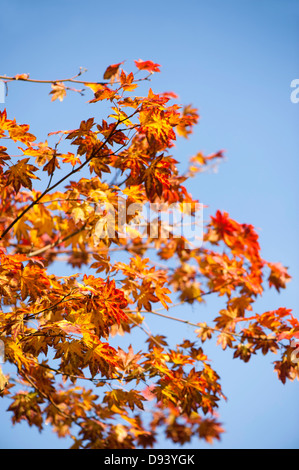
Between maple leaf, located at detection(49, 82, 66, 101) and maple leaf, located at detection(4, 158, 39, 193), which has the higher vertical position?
maple leaf, located at detection(49, 82, 66, 101)

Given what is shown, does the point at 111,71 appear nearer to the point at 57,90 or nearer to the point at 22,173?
the point at 57,90

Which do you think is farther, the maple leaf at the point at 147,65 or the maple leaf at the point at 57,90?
the maple leaf at the point at 57,90

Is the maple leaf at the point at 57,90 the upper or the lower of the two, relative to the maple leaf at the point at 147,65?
upper

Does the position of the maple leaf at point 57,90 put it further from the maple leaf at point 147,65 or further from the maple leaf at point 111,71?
the maple leaf at point 147,65

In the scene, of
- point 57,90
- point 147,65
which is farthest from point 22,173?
point 147,65

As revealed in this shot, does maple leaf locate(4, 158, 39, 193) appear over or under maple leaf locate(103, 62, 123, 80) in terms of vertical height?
under

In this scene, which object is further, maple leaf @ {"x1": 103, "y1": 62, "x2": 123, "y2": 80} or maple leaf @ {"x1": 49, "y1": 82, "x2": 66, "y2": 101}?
maple leaf @ {"x1": 49, "y1": 82, "x2": 66, "y2": 101}

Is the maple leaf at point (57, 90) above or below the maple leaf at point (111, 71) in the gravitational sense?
above

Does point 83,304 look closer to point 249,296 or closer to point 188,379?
point 188,379

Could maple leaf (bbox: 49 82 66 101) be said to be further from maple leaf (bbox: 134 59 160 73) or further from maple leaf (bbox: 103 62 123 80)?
maple leaf (bbox: 134 59 160 73)

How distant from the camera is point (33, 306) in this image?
244 cm

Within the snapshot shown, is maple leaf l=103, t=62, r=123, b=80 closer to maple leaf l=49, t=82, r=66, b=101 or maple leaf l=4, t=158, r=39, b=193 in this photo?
maple leaf l=49, t=82, r=66, b=101
